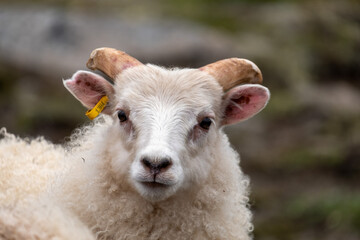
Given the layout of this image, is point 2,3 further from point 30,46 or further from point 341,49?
point 341,49

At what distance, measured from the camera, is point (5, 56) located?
46.5ft

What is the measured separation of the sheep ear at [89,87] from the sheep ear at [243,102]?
1.00m

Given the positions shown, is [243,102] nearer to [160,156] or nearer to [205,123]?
[205,123]

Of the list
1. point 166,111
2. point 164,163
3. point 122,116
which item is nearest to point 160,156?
point 164,163

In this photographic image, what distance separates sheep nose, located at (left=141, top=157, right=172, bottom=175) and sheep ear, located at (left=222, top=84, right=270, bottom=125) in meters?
1.08

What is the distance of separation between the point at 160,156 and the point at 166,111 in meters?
0.53

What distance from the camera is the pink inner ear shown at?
5.19m

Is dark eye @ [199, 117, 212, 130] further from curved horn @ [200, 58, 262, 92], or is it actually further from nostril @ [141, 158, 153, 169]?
nostril @ [141, 158, 153, 169]

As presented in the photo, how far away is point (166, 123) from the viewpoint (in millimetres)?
4695

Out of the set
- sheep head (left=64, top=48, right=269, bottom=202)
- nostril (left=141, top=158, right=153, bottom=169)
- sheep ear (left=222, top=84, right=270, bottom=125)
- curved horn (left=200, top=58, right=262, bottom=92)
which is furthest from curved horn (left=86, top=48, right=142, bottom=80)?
nostril (left=141, top=158, right=153, bottom=169)

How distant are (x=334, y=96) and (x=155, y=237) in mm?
10335

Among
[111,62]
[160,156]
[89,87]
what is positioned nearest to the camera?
[160,156]

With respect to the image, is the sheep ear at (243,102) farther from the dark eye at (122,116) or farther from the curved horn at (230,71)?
the dark eye at (122,116)

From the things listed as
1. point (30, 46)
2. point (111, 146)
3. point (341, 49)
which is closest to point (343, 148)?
point (341, 49)
